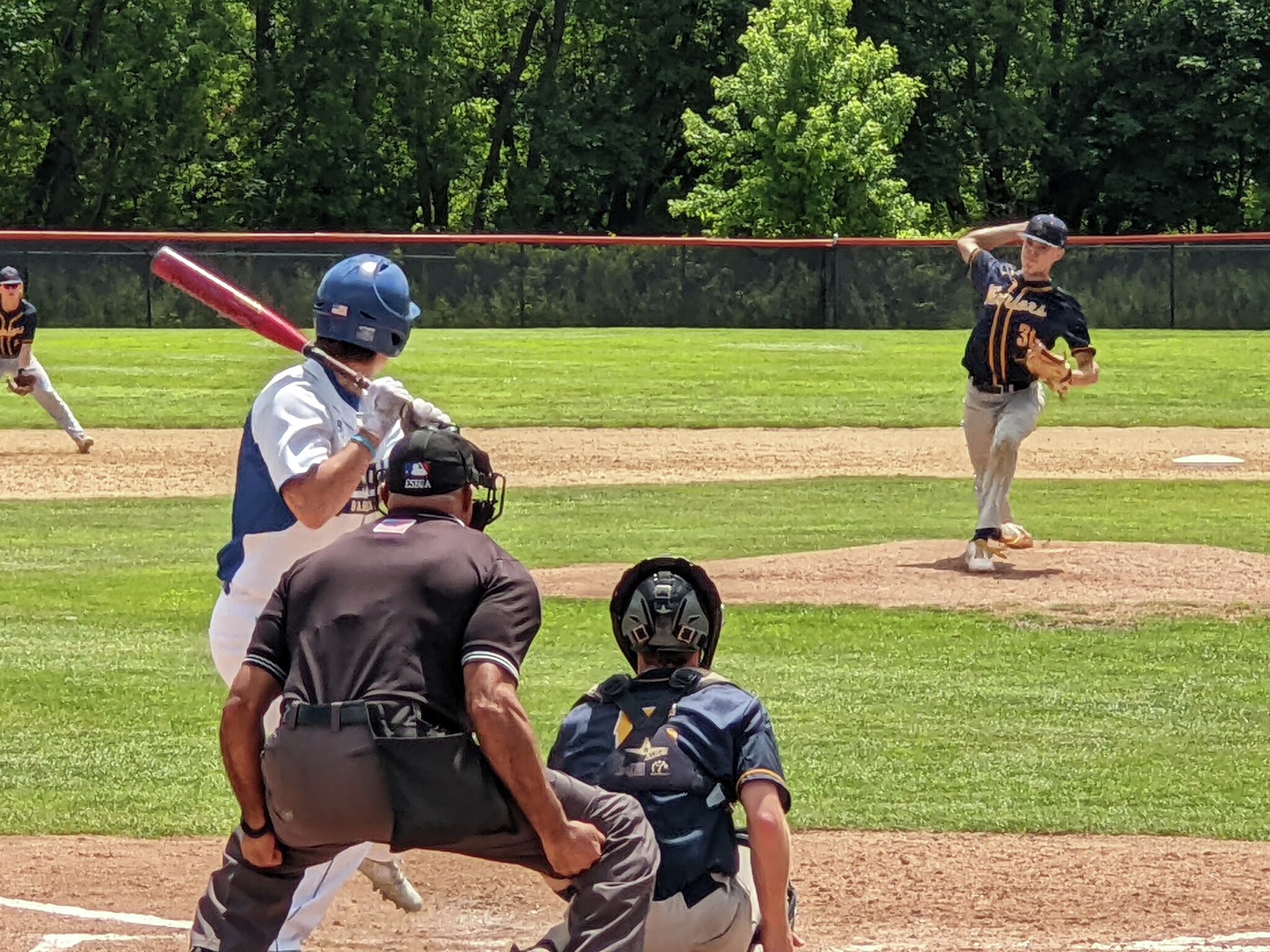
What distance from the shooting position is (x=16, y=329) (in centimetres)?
1894

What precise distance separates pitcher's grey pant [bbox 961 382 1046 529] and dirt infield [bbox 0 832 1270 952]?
210 inches

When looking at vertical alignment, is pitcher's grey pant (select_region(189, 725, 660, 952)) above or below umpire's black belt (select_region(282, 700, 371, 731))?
below

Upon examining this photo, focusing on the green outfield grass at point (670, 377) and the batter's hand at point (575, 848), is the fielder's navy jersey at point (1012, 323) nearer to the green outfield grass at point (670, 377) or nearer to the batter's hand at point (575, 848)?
the batter's hand at point (575, 848)

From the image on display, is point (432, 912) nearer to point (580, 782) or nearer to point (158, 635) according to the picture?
point (580, 782)

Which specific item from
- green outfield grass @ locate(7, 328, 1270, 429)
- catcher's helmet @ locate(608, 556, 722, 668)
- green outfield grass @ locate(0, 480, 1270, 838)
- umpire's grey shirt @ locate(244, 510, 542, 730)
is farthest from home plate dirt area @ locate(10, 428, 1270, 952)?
green outfield grass @ locate(7, 328, 1270, 429)

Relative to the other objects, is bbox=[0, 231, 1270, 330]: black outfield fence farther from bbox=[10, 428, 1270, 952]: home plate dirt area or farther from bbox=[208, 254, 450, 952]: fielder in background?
bbox=[208, 254, 450, 952]: fielder in background

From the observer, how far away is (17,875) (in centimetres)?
638

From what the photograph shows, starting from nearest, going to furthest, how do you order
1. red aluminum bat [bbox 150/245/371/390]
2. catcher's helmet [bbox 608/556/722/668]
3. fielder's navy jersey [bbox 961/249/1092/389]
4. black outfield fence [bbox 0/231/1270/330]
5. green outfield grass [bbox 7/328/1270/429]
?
1. catcher's helmet [bbox 608/556/722/668]
2. red aluminum bat [bbox 150/245/371/390]
3. fielder's navy jersey [bbox 961/249/1092/389]
4. green outfield grass [bbox 7/328/1270/429]
5. black outfield fence [bbox 0/231/1270/330]

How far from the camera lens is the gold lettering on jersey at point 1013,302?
11703 millimetres

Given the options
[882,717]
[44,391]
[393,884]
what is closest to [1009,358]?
[882,717]

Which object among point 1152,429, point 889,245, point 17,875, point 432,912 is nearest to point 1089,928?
point 432,912

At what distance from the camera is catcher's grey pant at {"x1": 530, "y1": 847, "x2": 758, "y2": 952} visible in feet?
13.7

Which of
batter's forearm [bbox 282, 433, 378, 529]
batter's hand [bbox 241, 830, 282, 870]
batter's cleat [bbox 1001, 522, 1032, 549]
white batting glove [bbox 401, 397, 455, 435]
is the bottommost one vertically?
batter's cleat [bbox 1001, 522, 1032, 549]

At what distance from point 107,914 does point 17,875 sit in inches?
24.9
